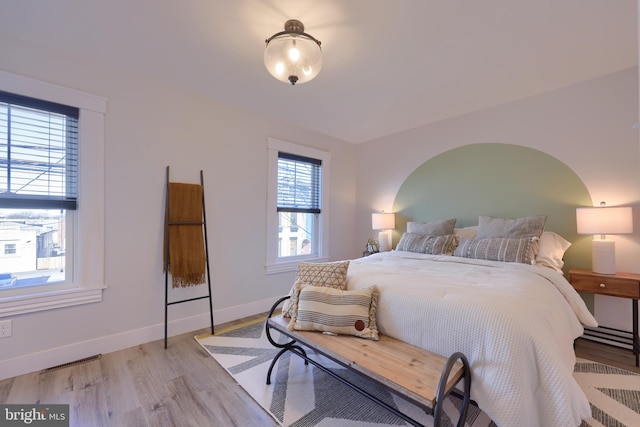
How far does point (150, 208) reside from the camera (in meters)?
2.50

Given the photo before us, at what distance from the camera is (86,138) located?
218cm

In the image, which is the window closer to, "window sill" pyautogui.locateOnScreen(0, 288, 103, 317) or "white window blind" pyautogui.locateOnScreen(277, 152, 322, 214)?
"white window blind" pyautogui.locateOnScreen(277, 152, 322, 214)

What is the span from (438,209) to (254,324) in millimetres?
2639

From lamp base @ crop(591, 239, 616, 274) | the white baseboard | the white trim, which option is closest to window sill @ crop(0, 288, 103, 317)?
the white baseboard

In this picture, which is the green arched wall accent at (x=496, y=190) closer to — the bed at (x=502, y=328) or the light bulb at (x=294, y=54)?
the bed at (x=502, y=328)

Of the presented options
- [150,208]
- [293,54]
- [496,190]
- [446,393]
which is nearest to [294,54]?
[293,54]

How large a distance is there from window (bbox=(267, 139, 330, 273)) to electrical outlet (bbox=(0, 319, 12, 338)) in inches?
A: 83.0

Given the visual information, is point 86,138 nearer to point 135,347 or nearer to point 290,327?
point 135,347

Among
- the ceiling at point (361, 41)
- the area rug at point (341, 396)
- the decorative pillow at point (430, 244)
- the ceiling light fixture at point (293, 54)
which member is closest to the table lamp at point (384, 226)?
the decorative pillow at point (430, 244)

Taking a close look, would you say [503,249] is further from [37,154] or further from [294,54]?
[37,154]

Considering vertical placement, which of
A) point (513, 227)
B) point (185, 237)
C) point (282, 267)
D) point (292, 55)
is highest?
point (292, 55)

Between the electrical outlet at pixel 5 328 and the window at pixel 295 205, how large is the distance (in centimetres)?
211

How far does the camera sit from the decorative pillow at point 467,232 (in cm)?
295

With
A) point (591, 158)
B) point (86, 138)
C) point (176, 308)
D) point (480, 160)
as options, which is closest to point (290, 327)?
point (176, 308)
